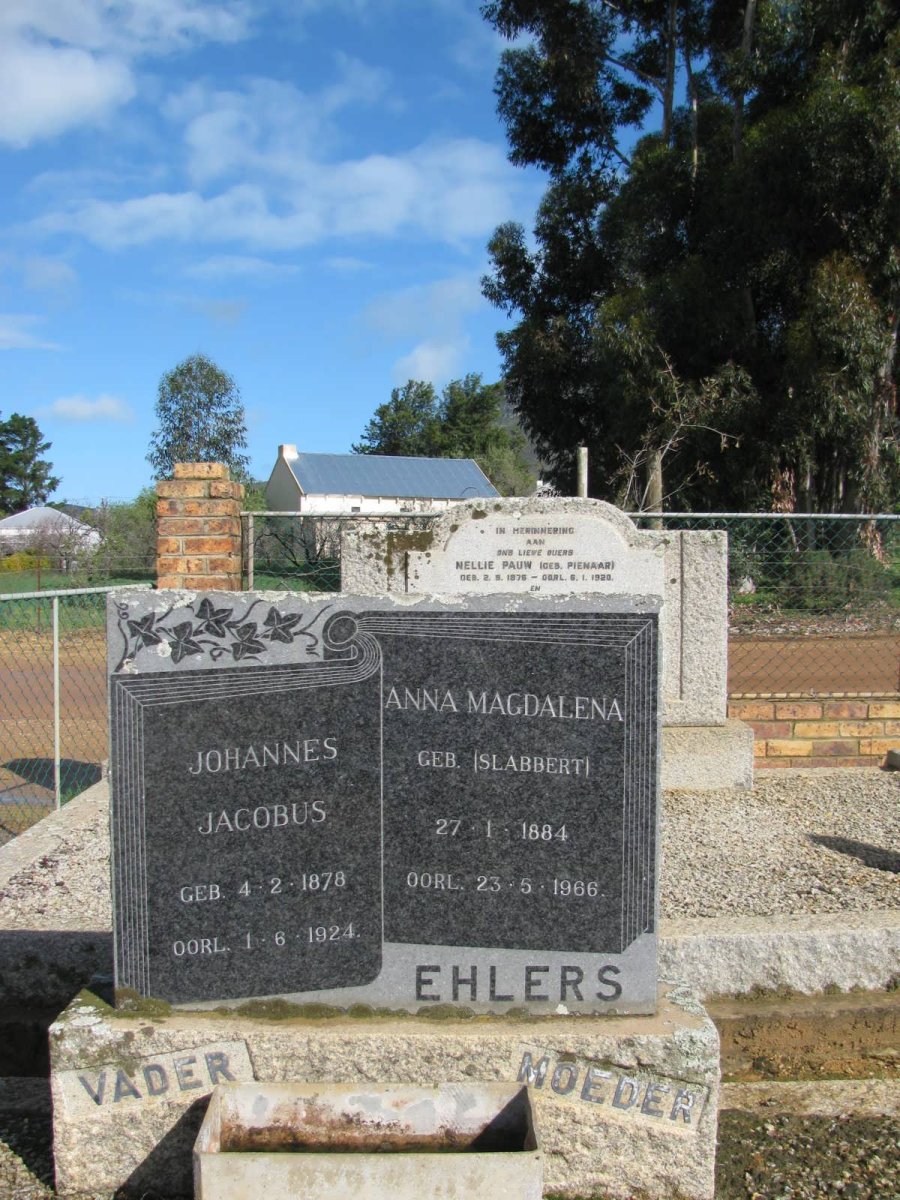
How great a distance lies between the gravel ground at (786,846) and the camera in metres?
3.99

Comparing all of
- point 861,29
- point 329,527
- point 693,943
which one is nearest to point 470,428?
point 861,29

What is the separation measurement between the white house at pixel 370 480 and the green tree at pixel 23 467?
50.1 meters

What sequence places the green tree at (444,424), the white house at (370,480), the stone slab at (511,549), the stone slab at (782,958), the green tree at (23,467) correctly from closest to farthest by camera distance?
1. the stone slab at (782,958)
2. the stone slab at (511,549)
3. the white house at (370,480)
4. the green tree at (444,424)
5. the green tree at (23,467)

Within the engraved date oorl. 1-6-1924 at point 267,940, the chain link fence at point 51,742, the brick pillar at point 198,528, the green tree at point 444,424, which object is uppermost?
→ the green tree at point 444,424

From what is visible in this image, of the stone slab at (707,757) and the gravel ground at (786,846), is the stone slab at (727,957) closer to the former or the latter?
the gravel ground at (786,846)

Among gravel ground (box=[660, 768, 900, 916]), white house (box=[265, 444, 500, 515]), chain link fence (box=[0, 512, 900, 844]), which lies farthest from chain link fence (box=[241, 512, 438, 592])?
white house (box=[265, 444, 500, 515])

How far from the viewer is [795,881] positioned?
426 cm

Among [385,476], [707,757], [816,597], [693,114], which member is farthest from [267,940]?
[385,476]

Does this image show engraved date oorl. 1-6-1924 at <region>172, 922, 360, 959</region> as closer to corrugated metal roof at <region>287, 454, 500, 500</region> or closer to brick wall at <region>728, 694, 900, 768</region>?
brick wall at <region>728, 694, 900, 768</region>

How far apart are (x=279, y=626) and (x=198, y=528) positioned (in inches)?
148

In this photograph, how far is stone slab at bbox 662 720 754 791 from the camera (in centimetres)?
603

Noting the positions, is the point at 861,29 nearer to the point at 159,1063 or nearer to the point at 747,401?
the point at 747,401

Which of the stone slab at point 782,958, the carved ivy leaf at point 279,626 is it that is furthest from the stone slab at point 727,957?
the carved ivy leaf at point 279,626

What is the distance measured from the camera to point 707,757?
6.06 m
